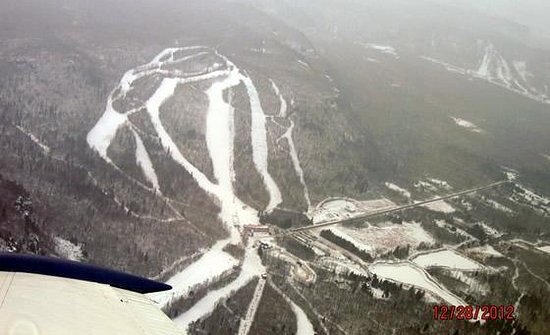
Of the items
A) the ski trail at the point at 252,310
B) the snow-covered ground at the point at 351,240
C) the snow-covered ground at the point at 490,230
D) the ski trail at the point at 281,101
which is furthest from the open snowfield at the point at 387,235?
the ski trail at the point at 281,101

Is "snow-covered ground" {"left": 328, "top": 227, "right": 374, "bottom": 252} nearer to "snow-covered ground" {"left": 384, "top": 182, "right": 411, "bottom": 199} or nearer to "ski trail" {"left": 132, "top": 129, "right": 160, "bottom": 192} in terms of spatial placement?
"snow-covered ground" {"left": 384, "top": 182, "right": 411, "bottom": 199}

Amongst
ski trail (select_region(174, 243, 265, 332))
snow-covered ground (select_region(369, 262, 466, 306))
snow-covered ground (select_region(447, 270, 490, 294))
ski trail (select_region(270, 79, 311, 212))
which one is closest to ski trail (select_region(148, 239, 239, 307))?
ski trail (select_region(174, 243, 265, 332))

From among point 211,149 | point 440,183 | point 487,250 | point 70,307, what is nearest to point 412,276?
point 487,250

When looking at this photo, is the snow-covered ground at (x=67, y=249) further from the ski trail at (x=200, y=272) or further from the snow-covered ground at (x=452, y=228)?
the snow-covered ground at (x=452, y=228)

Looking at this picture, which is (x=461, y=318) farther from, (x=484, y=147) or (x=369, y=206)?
(x=484, y=147)

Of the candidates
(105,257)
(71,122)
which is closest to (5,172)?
(105,257)

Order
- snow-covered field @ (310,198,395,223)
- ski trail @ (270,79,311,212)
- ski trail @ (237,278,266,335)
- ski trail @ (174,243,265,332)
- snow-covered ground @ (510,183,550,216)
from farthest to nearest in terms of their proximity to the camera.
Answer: snow-covered ground @ (510,183,550,216) → ski trail @ (270,79,311,212) → snow-covered field @ (310,198,395,223) → ski trail @ (174,243,265,332) → ski trail @ (237,278,266,335)
